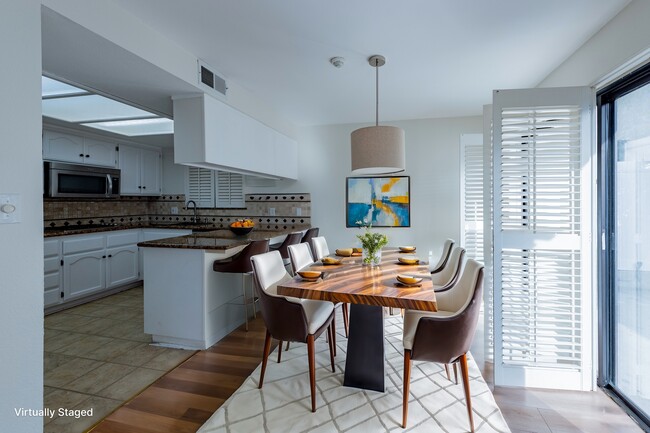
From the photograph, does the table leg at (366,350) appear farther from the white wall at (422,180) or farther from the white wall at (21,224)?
the white wall at (422,180)

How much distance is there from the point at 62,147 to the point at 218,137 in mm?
2631

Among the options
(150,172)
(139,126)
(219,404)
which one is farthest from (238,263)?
(150,172)

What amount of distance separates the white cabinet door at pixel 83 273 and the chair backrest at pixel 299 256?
2.91 m

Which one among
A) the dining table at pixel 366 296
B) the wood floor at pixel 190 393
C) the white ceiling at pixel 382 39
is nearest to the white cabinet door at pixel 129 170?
the white ceiling at pixel 382 39

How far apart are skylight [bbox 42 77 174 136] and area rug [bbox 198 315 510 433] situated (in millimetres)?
2948

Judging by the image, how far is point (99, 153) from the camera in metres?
4.46

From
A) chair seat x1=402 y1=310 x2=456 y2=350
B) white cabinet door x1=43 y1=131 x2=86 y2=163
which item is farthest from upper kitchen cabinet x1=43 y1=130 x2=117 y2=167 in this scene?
chair seat x1=402 y1=310 x2=456 y2=350

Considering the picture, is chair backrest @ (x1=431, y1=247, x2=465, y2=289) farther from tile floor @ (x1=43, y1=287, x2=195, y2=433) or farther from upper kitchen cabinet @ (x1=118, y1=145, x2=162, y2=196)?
upper kitchen cabinet @ (x1=118, y1=145, x2=162, y2=196)

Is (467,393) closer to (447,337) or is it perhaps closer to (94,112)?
(447,337)

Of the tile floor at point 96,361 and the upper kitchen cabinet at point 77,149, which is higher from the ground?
the upper kitchen cabinet at point 77,149

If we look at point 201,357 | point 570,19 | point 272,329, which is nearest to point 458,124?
point 570,19

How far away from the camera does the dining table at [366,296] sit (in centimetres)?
169

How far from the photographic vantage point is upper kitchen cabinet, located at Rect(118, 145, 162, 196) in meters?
4.83

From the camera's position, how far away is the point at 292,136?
15.1 ft
